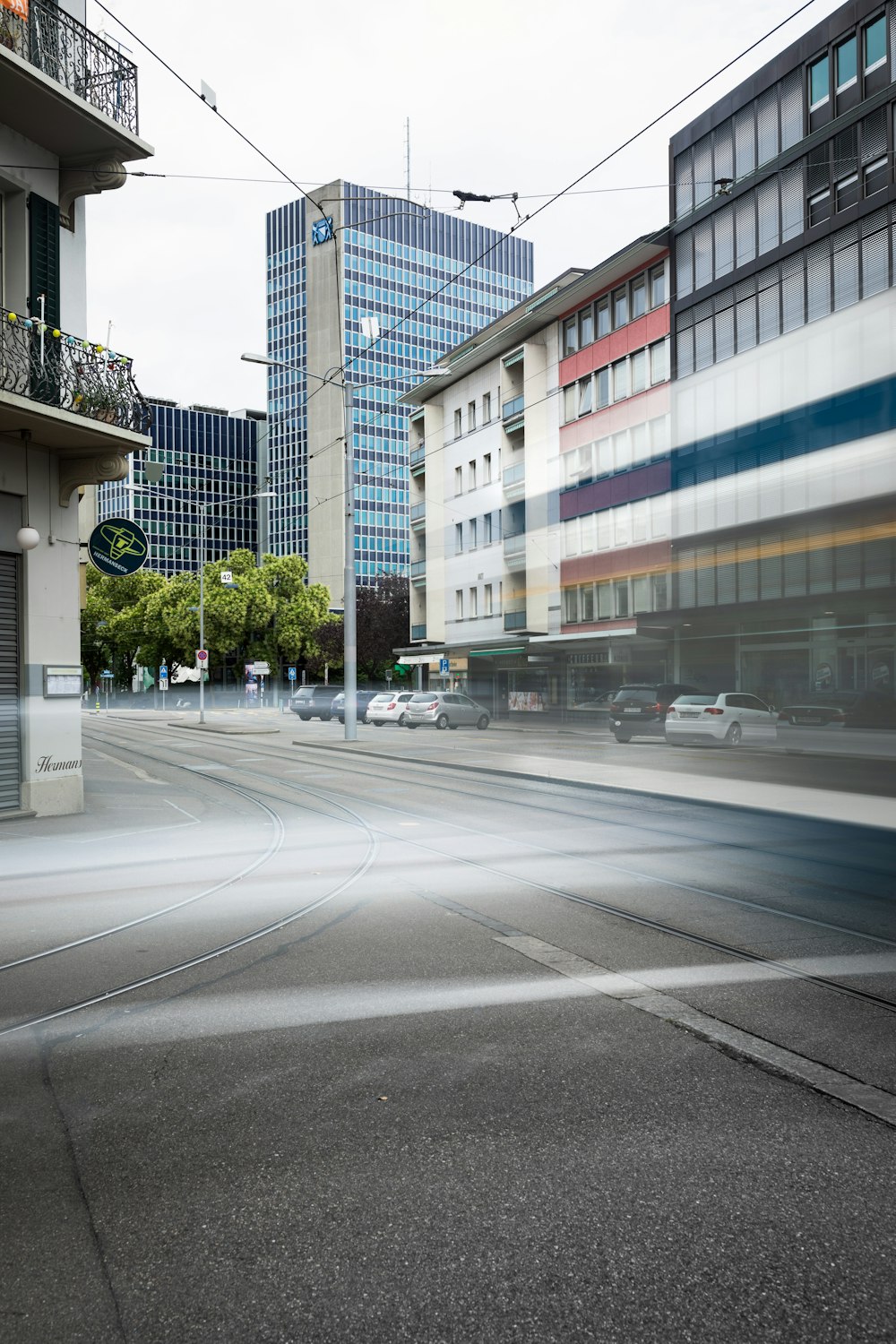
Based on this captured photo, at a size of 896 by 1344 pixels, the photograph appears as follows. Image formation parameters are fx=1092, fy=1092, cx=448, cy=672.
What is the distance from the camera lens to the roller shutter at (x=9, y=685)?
43.0 feet

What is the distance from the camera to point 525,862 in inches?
373

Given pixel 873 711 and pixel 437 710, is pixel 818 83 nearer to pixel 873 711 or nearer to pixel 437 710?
pixel 873 711

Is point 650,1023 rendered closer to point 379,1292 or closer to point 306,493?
point 379,1292

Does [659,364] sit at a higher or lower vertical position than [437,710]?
higher

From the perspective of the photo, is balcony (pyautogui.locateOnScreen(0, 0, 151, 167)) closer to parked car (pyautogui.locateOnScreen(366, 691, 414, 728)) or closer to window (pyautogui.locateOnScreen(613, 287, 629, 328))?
window (pyautogui.locateOnScreen(613, 287, 629, 328))

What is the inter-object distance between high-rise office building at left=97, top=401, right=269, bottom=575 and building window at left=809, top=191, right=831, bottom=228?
374ft

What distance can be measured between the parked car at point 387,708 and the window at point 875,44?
36130 millimetres

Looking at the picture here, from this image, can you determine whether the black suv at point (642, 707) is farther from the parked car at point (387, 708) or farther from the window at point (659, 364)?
the parked car at point (387, 708)

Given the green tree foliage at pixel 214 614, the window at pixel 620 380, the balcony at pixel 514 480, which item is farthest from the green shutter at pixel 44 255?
the green tree foliage at pixel 214 614

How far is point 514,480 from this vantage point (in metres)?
10.4

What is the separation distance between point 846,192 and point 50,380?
9764 millimetres

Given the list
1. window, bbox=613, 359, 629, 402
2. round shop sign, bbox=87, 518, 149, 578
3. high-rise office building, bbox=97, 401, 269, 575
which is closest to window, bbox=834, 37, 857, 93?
window, bbox=613, 359, 629, 402

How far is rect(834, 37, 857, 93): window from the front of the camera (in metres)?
5.77

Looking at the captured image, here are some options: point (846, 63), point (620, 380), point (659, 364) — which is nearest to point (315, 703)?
point (620, 380)
